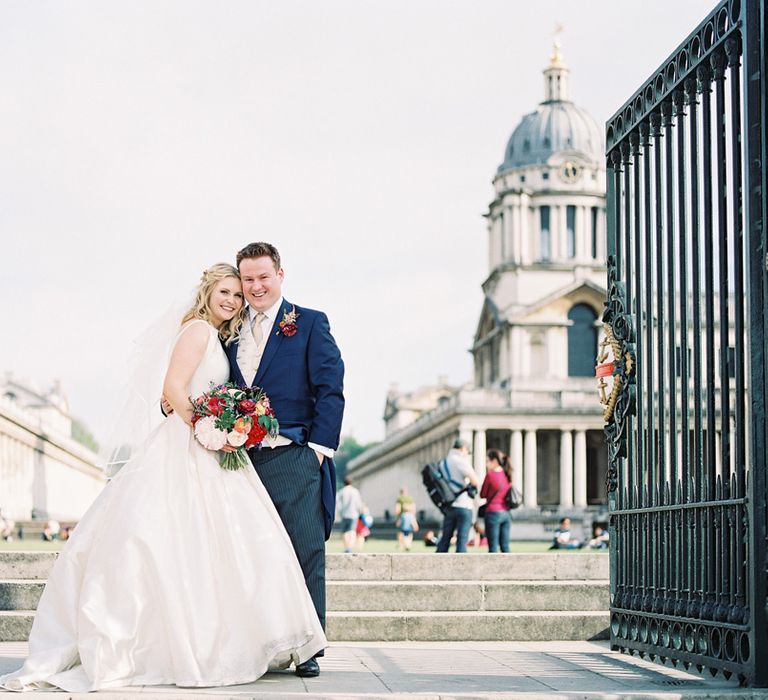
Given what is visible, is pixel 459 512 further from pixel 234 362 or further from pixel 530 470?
pixel 530 470

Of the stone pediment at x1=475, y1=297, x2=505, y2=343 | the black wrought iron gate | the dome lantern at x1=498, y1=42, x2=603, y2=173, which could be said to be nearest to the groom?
the black wrought iron gate

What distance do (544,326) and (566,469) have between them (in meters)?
8.83

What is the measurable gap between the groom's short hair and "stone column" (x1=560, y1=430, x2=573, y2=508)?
69.5 m

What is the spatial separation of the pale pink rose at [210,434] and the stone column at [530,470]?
229 feet

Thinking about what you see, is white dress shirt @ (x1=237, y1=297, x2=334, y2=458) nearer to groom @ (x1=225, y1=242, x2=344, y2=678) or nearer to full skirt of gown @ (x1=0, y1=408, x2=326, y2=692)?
groom @ (x1=225, y1=242, x2=344, y2=678)

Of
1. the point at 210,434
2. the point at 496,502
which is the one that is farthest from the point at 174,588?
the point at 496,502

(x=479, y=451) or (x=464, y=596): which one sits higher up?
(x=479, y=451)

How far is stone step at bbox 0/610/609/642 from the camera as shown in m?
10.5

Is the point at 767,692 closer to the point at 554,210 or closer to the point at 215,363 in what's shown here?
the point at 215,363

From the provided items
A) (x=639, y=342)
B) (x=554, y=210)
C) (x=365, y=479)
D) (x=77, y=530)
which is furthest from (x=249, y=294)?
(x=365, y=479)

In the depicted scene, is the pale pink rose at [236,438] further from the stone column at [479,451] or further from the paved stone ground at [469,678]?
the stone column at [479,451]

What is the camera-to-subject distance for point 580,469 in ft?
254

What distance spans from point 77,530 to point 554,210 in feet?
263

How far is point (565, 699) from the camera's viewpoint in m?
6.69
